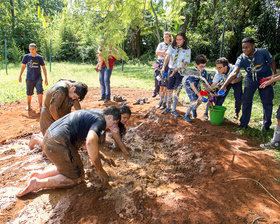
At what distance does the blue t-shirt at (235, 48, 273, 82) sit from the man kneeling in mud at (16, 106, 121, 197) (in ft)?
9.23

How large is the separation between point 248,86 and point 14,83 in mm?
9143

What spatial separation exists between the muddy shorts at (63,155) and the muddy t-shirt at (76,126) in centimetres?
6

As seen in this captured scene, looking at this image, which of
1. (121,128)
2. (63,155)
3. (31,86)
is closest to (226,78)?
(121,128)

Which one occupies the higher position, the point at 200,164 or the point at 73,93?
the point at 73,93

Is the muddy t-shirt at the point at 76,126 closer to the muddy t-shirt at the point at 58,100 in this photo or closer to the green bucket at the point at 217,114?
the muddy t-shirt at the point at 58,100

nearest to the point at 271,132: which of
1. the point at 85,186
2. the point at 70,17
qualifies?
the point at 85,186

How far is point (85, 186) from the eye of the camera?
289 cm

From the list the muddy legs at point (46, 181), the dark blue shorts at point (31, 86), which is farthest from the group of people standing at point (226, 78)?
the dark blue shorts at point (31, 86)

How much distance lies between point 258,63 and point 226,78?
2.45 feet

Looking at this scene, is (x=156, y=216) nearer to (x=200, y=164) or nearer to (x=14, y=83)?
(x=200, y=164)

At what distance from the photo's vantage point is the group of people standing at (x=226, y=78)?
400cm

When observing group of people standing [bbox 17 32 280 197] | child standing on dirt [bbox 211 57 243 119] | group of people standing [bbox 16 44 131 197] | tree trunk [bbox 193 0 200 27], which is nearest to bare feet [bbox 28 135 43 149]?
group of people standing [bbox 17 32 280 197]

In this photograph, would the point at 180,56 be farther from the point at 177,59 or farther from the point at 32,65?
the point at 32,65

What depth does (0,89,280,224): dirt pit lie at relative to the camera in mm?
2408
